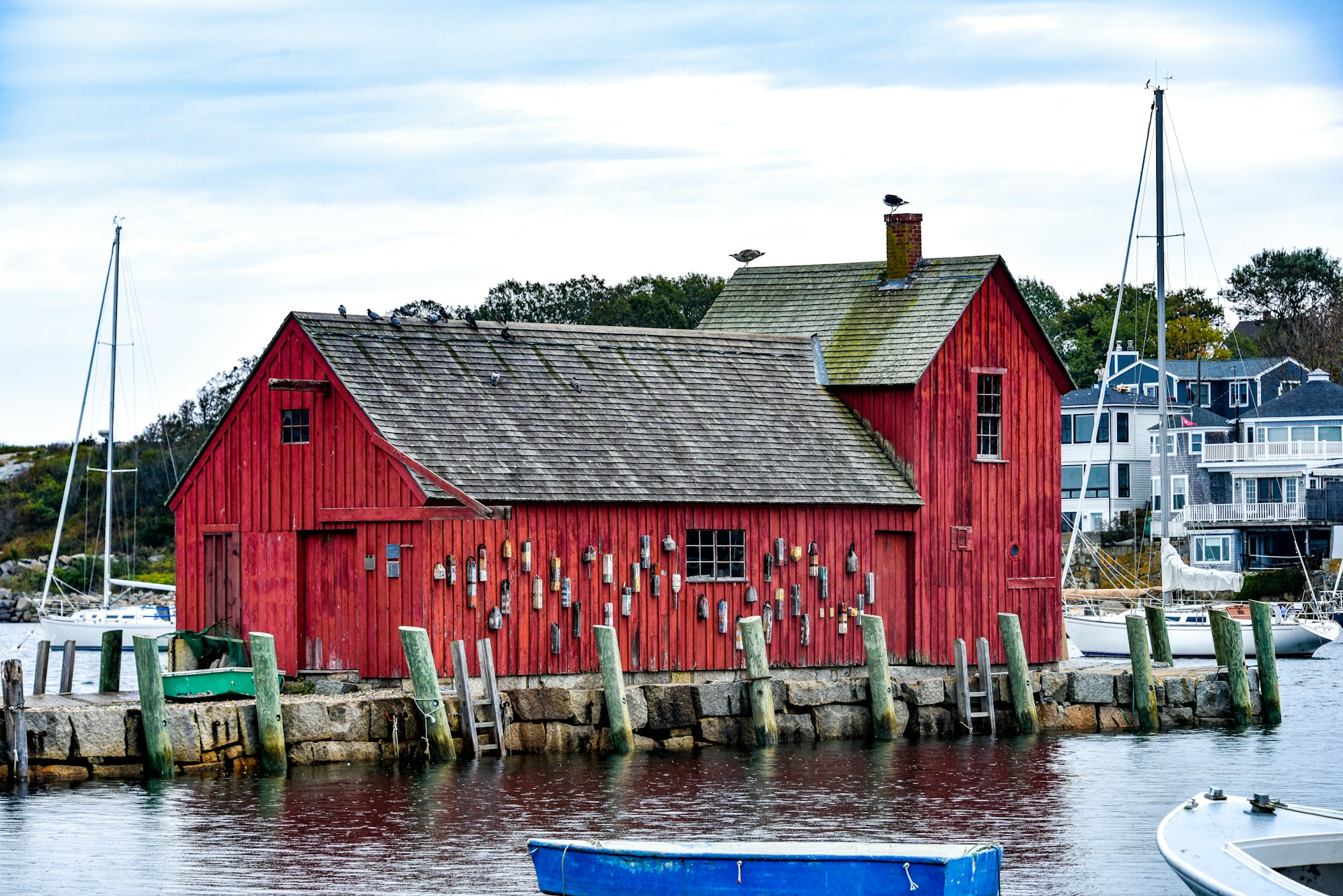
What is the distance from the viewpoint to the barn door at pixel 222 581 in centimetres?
3038

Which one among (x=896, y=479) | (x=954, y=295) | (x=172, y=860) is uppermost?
(x=954, y=295)

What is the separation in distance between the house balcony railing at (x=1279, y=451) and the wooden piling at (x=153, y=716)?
6154cm

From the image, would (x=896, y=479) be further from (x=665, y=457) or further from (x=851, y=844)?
(x=851, y=844)

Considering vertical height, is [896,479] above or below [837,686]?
above

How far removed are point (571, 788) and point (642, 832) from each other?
3395 millimetres

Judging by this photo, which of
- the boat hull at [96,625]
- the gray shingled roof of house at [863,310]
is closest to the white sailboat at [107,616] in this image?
the boat hull at [96,625]

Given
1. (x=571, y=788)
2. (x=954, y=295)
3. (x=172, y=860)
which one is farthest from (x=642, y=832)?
(x=954, y=295)

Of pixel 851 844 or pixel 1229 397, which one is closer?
pixel 851 844

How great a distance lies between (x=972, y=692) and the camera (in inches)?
1234

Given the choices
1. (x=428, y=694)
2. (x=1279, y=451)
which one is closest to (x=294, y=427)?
(x=428, y=694)

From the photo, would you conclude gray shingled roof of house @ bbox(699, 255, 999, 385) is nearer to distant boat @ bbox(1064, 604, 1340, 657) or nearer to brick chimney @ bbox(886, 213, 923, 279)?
brick chimney @ bbox(886, 213, 923, 279)

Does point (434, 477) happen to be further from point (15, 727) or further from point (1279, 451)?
point (1279, 451)

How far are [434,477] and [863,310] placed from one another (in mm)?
10284

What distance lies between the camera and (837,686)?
30.2m
